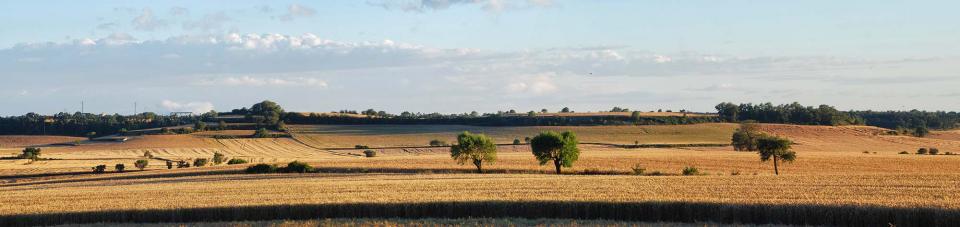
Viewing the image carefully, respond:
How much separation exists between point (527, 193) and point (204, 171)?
40.8 meters

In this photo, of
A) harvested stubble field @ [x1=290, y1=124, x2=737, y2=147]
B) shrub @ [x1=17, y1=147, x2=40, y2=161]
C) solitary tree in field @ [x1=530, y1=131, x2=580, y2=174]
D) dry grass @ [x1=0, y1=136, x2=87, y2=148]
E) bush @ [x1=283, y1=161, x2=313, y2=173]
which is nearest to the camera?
solitary tree in field @ [x1=530, y1=131, x2=580, y2=174]

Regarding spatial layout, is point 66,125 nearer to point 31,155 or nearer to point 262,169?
point 31,155

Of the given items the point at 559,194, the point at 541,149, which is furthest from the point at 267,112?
the point at 559,194

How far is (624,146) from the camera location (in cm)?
10994

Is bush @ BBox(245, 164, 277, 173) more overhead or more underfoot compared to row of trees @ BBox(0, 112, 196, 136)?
more underfoot

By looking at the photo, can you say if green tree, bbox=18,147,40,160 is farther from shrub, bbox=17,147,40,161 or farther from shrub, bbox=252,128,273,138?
shrub, bbox=252,128,273,138

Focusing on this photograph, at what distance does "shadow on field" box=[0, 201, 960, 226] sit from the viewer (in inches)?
913

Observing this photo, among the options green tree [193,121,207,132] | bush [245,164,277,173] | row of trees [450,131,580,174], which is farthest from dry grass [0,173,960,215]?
green tree [193,121,207,132]

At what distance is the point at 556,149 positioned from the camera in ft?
204

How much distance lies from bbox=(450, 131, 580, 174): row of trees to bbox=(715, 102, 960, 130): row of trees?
89099mm

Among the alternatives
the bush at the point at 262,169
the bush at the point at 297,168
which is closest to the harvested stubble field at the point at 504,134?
the bush at the point at 297,168

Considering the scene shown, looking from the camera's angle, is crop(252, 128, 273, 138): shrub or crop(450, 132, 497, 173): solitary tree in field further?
crop(252, 128, 273, 138): shrub

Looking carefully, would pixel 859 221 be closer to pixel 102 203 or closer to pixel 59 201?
pixel 102 203

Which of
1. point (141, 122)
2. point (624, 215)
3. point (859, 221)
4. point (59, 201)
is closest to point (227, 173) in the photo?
point (59, 201)
